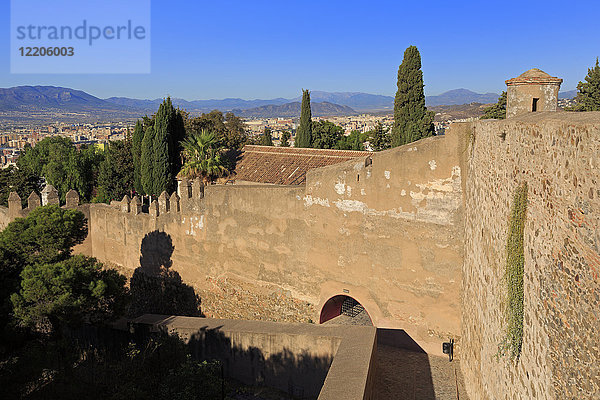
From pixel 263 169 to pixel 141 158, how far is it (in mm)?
8410

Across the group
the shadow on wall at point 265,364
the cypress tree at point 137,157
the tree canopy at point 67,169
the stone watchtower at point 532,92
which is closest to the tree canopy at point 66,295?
the shadow on wall at point 265,364

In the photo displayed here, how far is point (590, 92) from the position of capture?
93.1 ft

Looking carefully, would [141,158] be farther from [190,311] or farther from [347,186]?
[347,186]

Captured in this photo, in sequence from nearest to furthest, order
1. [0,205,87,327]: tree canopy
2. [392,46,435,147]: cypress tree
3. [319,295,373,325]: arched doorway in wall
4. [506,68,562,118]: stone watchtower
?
[0,205,87,327]: tree canopy < [506,68,562,118]: stone watchtower < [319,295,373,325]: arched doorway in wall < [392,46,435,147]: cypress tree

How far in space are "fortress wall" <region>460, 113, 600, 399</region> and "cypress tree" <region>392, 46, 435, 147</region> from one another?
1999 cm

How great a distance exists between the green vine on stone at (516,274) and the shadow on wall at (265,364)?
14.0 ft

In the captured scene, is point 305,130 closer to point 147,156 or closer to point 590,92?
point 147,156

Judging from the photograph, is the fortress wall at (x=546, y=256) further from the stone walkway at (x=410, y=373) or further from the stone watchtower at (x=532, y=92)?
the stone watchtower at (x=532, y=92)

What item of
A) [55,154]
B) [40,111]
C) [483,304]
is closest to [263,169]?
[483,304]

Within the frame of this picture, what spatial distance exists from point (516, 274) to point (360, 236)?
6.23 meters

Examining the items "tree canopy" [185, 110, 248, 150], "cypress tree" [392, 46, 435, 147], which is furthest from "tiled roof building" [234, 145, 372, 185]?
"tree canopy" [185, 110, 248, 150]

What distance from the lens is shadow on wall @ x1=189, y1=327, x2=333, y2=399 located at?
10281 millimetres

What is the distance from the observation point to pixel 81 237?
12.5 metres

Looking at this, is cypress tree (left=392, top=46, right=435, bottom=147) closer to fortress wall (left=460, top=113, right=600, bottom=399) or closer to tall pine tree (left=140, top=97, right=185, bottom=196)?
tall pine tree (left=140, top=97, right=185, bottom=196)
